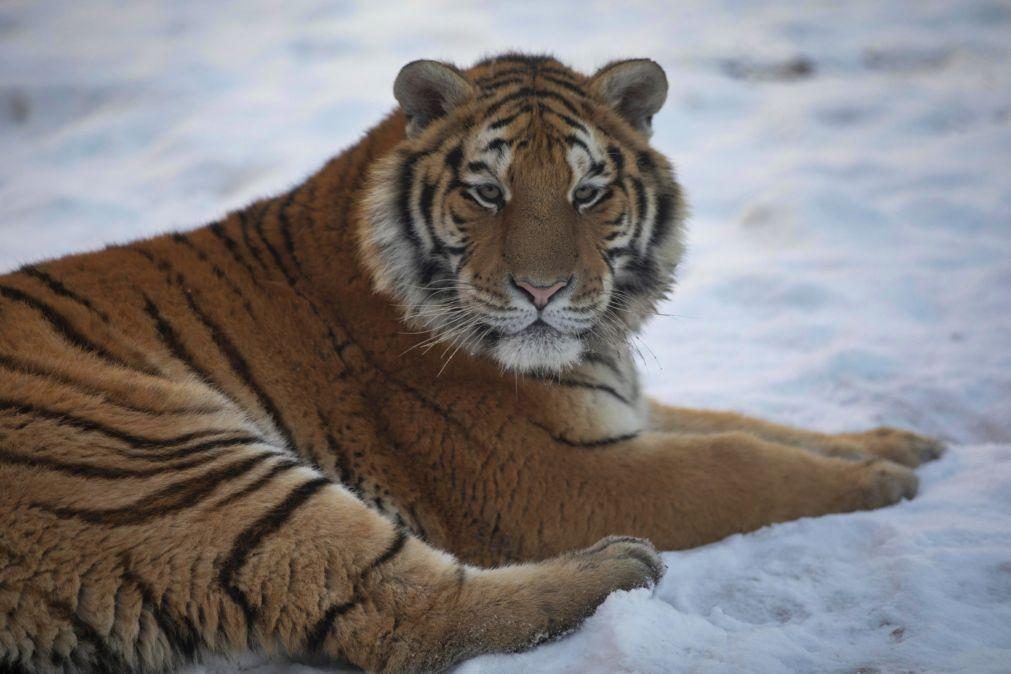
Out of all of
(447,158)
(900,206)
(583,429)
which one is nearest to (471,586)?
(583,429)

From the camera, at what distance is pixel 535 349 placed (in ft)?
6.47

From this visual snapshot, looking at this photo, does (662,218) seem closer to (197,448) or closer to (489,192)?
(489,192)

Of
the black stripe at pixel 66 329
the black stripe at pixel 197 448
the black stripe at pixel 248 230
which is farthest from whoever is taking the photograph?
the black stripe at pixel 248 230

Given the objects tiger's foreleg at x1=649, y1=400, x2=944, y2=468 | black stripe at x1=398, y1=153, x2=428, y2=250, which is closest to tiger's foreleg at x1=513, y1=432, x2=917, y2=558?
tiger's foreleg at x1=649, y1=400, x2=944, y2=468

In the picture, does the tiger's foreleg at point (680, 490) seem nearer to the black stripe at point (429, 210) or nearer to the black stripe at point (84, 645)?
the black stripe at point (429, 210)

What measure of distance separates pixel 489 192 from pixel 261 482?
0.81 metres

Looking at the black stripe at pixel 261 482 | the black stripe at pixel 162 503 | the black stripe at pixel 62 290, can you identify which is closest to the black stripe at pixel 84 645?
the black stripe at pixel 162 503

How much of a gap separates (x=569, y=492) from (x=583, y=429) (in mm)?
154

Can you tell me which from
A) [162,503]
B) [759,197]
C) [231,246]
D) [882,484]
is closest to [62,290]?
[231,246]

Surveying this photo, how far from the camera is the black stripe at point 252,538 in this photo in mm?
1451

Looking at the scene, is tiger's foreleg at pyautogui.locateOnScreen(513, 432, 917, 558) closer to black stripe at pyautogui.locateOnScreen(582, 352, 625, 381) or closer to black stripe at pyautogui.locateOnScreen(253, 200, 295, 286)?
black stripe at pyautogui.locateOnScreen(582, 352, 625, 381)

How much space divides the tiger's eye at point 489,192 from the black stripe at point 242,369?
638mm

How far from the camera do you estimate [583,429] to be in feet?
6.65

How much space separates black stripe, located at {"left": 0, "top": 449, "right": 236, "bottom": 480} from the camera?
4.85ft
